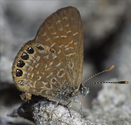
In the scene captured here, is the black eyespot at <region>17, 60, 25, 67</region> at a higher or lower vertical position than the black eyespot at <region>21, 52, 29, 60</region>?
lower

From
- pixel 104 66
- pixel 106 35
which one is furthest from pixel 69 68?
pixel 106 35

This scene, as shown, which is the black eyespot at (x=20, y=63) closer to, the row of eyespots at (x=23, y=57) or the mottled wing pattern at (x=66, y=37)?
the row of eyespots at (x=23, y=57)

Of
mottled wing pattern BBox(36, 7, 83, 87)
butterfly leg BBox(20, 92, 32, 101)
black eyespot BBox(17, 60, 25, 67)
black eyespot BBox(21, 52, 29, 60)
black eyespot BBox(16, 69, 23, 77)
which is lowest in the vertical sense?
butterfly leg BBox(20, 92, 32, 101)

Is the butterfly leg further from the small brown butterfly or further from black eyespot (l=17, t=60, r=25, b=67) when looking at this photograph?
black eyespot (l=17, t=60, r=25, b=67)

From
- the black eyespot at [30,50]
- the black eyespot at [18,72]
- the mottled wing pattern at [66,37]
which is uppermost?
the mottled wing pattern at [66,37]

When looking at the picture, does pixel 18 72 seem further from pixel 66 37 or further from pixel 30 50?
pixel 66 37

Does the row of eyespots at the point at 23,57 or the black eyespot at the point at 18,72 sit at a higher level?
the row of eyespots at the point at 23,57

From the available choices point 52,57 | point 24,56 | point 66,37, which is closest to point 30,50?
point 24,56

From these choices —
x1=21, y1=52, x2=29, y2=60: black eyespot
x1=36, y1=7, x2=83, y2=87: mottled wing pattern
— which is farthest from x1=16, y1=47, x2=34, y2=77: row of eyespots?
x1=36, y1=7, x2=83, y2=87: mottled wing pattern

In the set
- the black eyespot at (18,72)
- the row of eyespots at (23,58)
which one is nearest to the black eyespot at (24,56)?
the row of eyespots at (23,58)
